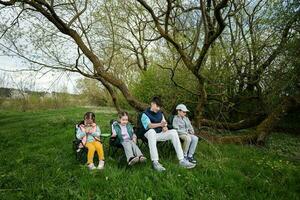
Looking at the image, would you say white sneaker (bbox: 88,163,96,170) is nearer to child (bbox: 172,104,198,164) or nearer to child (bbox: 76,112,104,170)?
child (bbox: 76,112,104,170)

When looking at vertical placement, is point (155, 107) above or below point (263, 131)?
above

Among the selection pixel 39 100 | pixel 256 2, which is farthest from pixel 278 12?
pixel 39 100

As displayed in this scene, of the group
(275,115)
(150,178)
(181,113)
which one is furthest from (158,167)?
(275,115)

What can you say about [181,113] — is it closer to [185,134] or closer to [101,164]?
[185,134]

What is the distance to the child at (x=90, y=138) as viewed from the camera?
19.3 feet

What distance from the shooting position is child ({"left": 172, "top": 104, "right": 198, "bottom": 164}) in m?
6.57

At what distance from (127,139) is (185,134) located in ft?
4.13

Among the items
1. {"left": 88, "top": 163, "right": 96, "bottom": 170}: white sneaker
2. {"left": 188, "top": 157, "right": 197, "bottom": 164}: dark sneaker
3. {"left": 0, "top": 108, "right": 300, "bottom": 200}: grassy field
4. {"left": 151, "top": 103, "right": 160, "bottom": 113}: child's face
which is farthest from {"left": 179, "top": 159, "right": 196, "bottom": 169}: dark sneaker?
{"left": 88, "top": 163, "right": 96, "bottom": 170}: white sneaker

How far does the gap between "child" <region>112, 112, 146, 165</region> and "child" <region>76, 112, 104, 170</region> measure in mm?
380

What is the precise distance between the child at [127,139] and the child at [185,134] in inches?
39.6

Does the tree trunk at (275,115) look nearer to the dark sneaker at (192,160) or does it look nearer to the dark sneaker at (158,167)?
the dark sneaker at (192,160)

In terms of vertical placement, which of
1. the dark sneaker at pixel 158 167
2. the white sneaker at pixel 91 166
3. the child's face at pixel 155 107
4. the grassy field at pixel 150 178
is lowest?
the grassy field at pixel 150 178

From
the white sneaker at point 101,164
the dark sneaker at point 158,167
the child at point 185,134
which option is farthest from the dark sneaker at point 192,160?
the white sneaker at point 101,164

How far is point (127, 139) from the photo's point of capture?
6336 mm
